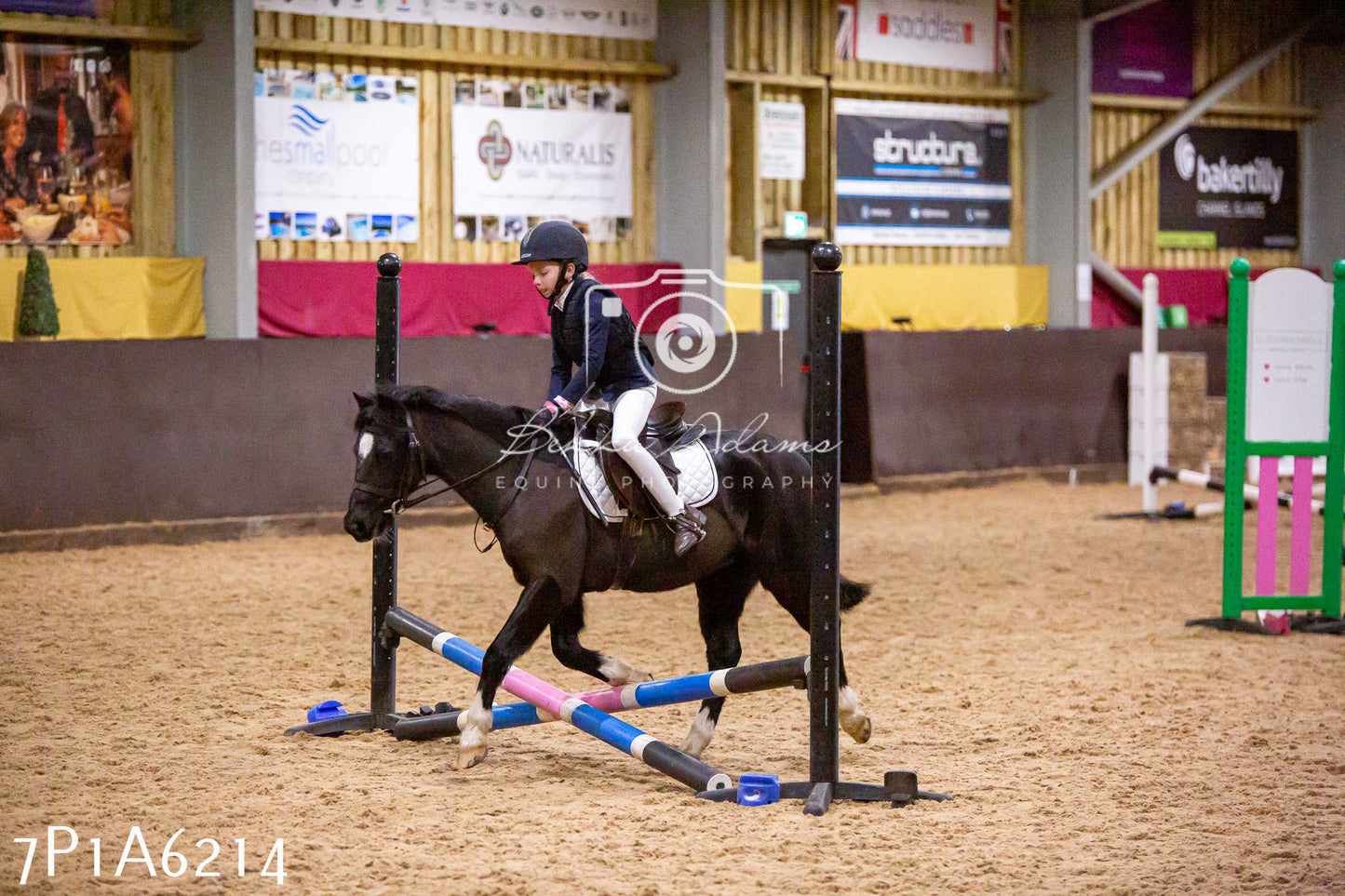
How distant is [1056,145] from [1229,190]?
318cm

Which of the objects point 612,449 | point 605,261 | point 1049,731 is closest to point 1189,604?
point 1049,731

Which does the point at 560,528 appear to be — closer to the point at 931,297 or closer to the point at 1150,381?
the point at 1150,381

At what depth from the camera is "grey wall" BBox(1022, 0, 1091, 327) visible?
16531mm

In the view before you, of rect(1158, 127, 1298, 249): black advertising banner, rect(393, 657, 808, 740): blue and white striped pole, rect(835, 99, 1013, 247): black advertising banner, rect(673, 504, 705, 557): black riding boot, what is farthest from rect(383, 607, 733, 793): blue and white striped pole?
rect(1158, 127, 1298, 249): black advertising banner

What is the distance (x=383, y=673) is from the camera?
5695 mm

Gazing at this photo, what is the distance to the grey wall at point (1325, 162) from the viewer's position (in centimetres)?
1867

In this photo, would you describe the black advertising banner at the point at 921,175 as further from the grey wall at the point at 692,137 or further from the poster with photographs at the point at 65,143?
the poster with photographs at the point at 65,143

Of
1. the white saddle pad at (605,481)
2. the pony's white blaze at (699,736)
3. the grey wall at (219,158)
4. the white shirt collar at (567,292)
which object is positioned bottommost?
the pony's white blaze at (699,736)

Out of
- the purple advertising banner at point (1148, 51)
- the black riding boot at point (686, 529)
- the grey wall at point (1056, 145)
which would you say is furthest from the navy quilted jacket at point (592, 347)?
the purple advertising banner at point (1148, 51)

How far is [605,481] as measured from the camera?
16.9 feet

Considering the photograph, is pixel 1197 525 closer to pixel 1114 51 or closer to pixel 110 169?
pixel 1114 51

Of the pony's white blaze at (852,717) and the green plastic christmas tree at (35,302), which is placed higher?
the green plastic christmas tree at (35,302)

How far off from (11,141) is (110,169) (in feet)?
2.57

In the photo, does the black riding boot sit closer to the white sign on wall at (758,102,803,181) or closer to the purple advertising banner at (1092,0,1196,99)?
the white sign on wall at (758,102,803,181)
